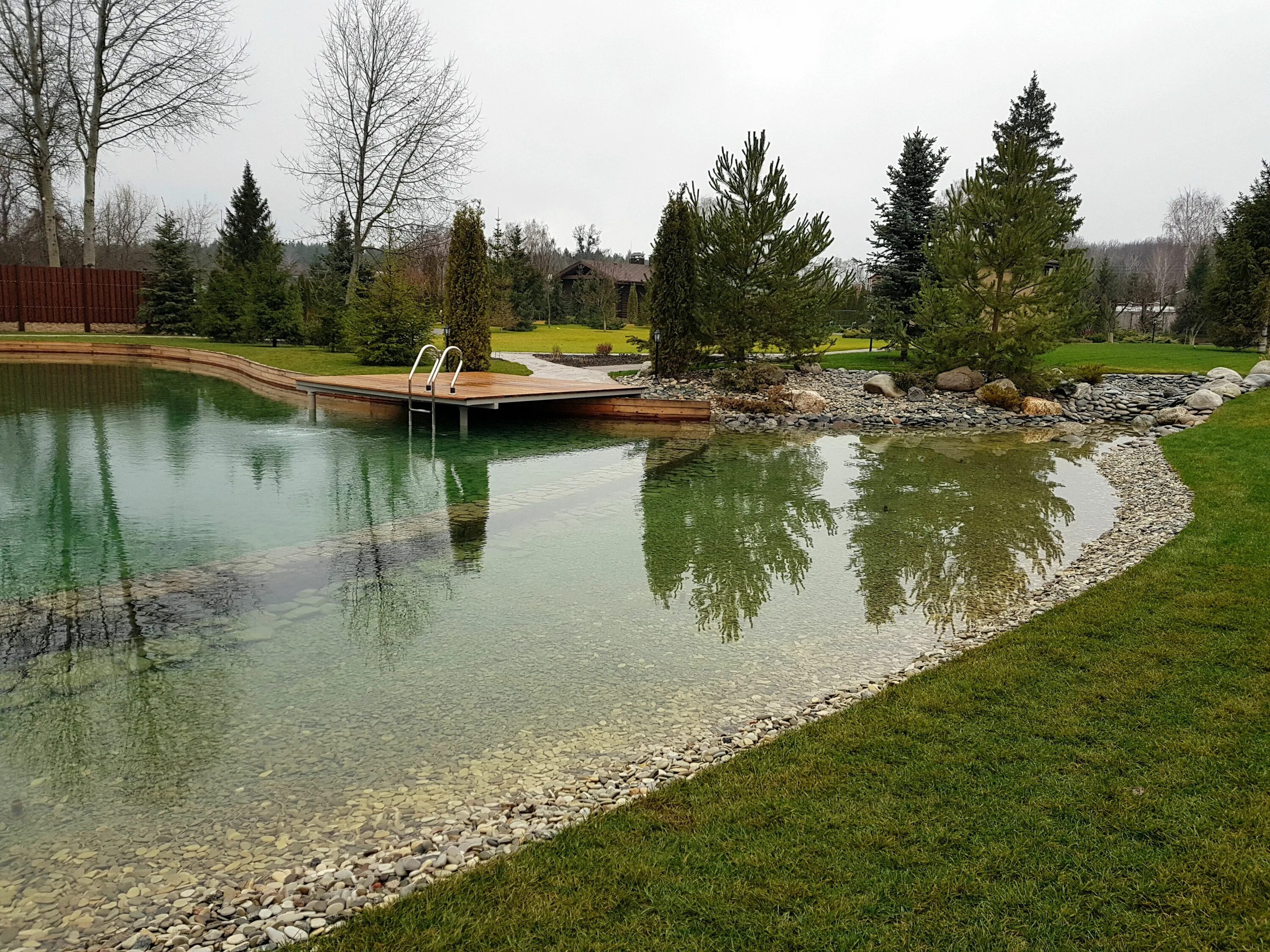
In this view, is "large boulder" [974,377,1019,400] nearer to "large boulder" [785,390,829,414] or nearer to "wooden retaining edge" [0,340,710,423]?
"large boulder" [785,390,829,414]

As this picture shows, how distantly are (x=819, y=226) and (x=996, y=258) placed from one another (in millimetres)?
3648

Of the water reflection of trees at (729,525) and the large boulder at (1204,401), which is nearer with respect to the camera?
the water reflection of trees at (729,525)

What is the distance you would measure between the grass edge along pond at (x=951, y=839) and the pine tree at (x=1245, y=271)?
28093 millimetres

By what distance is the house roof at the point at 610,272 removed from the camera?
43594 millimetres

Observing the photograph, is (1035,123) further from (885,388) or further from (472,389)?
(472,389)

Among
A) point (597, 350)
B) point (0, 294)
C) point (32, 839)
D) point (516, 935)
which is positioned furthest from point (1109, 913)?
point (0, 294)

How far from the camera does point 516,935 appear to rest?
84.7 inches

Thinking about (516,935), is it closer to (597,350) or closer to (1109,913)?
→ (1109,913)

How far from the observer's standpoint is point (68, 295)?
25766 millimetres

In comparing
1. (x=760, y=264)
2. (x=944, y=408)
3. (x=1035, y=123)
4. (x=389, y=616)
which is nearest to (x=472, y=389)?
(x=760, y=264)

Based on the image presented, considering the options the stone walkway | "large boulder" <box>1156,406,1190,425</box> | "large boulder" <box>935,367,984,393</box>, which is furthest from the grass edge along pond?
"large boulder" <box>935,367,984,393</box>

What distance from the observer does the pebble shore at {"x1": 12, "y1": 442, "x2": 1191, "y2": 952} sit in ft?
7.45

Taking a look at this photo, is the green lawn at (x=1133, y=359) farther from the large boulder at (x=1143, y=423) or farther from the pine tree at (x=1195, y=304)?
the pine tree at (x=1195, y=304)

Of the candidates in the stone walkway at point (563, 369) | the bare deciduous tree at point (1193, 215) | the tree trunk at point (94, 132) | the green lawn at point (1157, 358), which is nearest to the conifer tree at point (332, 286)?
the stone walkway at point (563, 369)
